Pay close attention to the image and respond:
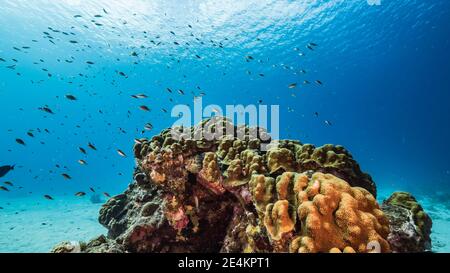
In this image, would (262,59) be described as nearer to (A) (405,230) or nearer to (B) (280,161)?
(B) (280,161)

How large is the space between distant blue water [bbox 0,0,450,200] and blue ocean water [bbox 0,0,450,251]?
24cm

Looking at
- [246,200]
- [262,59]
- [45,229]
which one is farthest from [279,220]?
[262,59]

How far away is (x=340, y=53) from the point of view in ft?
154

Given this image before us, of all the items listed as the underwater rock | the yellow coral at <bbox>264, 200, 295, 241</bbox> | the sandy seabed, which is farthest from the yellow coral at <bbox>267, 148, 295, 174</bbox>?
the sandy seabed

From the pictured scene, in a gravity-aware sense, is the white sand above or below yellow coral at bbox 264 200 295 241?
below

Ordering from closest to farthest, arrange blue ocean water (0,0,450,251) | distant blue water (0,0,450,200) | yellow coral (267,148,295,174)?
yellow coral (267,148,295,174) < blue ocean water (0,0,450,251) < distant blue water (0,0,450,200)

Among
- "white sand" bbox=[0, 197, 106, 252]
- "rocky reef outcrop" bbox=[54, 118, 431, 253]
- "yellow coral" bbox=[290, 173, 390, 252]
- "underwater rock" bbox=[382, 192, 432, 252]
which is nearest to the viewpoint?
"yellow coral" bbox=[290, 173, 390, 252]

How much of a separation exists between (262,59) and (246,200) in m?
42.1

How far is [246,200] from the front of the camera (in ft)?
17.1

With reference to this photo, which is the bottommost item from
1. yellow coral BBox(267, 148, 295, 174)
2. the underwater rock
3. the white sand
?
the white sand

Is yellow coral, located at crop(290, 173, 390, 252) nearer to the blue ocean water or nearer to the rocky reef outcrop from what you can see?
the rocky reef outcrop

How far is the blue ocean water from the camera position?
100 feet

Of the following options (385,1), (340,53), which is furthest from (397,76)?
(385,1)
